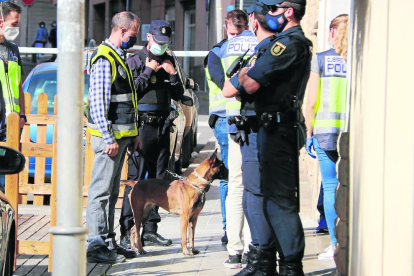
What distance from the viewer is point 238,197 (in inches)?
249

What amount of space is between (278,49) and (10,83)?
288cm

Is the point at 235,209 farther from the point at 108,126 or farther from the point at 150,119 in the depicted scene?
the point at 150,119

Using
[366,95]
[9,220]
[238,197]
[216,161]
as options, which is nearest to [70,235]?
Answer: [9,220]

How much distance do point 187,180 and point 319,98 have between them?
1.42 meters

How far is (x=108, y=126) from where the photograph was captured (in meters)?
6.22

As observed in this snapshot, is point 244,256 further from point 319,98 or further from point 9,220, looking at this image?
point 9,220

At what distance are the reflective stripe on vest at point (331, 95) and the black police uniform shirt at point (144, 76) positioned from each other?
1.59 metres

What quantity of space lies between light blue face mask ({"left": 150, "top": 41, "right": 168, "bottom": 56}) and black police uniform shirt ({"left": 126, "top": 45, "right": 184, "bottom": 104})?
0.18 feet

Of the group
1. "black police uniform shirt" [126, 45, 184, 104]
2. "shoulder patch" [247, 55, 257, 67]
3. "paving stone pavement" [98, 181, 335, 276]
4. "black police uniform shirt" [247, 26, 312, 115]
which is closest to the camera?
"black police uniform shirt" [247, 26, 312, 115]

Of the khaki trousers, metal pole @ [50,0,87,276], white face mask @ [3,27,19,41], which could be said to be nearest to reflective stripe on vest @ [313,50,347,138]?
the khaki trousers

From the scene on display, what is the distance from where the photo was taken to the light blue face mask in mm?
7088

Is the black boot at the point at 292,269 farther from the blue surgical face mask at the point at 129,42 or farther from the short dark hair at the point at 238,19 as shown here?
the blue surgical face mask at the point at 129,42

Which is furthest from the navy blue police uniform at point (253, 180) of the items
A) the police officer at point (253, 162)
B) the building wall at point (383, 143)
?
the building wall at point (383, 143)

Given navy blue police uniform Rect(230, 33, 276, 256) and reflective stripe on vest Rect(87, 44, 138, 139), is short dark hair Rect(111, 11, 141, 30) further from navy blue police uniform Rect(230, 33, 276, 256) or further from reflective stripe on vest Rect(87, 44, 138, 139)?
navy blue police uniform Rect(230, 33, 276, 256)
